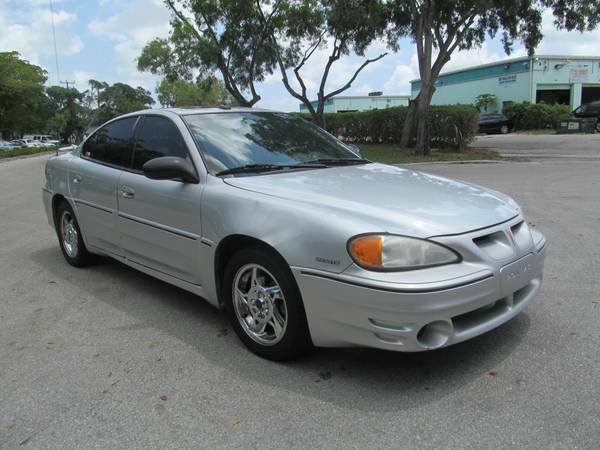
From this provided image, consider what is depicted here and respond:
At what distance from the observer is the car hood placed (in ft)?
A: 9.60

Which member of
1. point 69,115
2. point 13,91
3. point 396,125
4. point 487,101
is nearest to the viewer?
point 396,125

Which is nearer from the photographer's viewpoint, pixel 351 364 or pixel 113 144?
pixel 351 364

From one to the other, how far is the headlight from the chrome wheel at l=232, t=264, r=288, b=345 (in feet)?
1.94

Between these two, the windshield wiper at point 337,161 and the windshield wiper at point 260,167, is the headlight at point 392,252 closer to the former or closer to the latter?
the windshield wiper at point 260,167

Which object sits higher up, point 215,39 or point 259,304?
point 215,39

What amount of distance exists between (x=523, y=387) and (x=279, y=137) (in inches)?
97.9

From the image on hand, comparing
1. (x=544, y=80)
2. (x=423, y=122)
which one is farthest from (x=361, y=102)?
(x=423, y=122)

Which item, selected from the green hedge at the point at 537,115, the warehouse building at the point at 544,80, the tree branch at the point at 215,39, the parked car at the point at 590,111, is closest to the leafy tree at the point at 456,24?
the tree branch at the point at 215,39

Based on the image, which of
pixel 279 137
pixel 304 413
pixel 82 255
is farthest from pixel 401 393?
pixel 82 255

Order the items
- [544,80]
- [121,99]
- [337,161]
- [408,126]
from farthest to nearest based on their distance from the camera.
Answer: [121,99] → [544,80] → [408,126] → [337,161]

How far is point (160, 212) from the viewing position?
3955mm

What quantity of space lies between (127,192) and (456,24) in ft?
54.9

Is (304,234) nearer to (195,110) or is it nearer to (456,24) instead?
(195,110)

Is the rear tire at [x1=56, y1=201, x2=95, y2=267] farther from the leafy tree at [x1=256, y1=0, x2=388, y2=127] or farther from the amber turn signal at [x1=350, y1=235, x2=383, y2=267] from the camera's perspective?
the leafy tree at [x1=256, y1=0, x2=388, y2=127]
